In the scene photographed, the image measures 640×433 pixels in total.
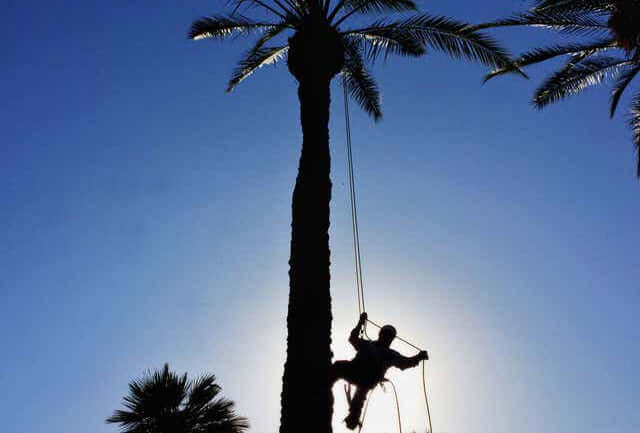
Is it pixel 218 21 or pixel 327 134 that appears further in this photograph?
pixel 218 21

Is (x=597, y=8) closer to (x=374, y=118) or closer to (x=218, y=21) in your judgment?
(x=374, y=118)

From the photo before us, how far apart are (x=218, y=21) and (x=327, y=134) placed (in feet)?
15.1

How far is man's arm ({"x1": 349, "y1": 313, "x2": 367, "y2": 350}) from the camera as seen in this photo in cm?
656

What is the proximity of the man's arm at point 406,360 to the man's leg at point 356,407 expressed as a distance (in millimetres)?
488

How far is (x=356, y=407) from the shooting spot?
6523 millimetres

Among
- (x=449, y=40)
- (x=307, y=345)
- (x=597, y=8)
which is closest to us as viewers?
(x=307, y=345)

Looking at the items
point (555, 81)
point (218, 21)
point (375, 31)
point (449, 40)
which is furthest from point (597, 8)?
point (218, 21)

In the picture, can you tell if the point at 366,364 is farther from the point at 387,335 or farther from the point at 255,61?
the point at 255,61

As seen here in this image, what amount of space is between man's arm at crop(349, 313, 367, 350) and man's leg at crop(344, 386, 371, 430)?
49 centimetres

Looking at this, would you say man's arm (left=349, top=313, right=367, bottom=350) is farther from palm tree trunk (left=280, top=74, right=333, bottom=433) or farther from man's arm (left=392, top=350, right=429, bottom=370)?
palm tree trunk (left=280, top=74, right=333, bottom=433)

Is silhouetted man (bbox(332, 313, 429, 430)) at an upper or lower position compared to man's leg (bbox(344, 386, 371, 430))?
upper

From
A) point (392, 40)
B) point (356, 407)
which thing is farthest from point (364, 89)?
point (356, 407)

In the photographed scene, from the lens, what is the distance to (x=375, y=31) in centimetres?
1018

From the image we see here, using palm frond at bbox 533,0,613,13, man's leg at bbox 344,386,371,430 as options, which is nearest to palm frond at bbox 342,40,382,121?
palm frond at bbox 533,0,613,13
